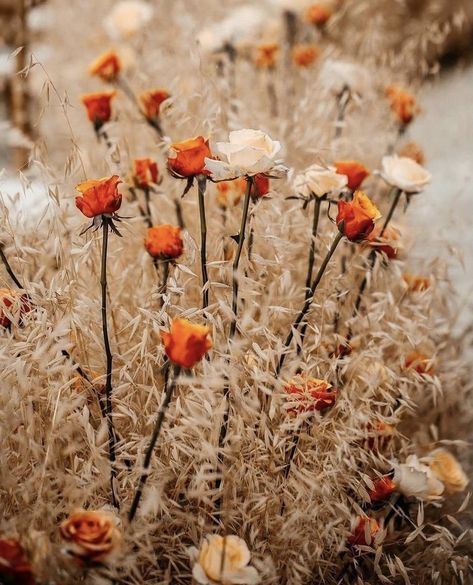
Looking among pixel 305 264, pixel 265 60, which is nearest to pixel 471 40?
pixel 265 60

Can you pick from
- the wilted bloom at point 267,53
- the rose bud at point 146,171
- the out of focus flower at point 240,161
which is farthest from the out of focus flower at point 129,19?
the out of focus flower at point 240,161

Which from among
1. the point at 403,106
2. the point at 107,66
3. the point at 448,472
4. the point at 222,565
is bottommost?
the point at 448,472

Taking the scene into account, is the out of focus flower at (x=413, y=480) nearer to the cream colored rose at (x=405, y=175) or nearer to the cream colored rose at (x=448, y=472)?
the cream colored rose at (x=448, y=472)

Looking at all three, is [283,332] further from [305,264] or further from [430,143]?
[430,143]

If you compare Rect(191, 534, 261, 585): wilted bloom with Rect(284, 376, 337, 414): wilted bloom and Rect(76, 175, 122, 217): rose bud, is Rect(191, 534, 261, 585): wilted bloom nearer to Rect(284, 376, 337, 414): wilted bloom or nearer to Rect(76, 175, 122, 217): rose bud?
Rect(284, 376, 337, 414): wilted bloom

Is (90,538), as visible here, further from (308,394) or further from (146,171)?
(146,171)

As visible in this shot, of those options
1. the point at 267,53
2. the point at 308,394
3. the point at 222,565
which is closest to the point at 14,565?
the point at 222,565
